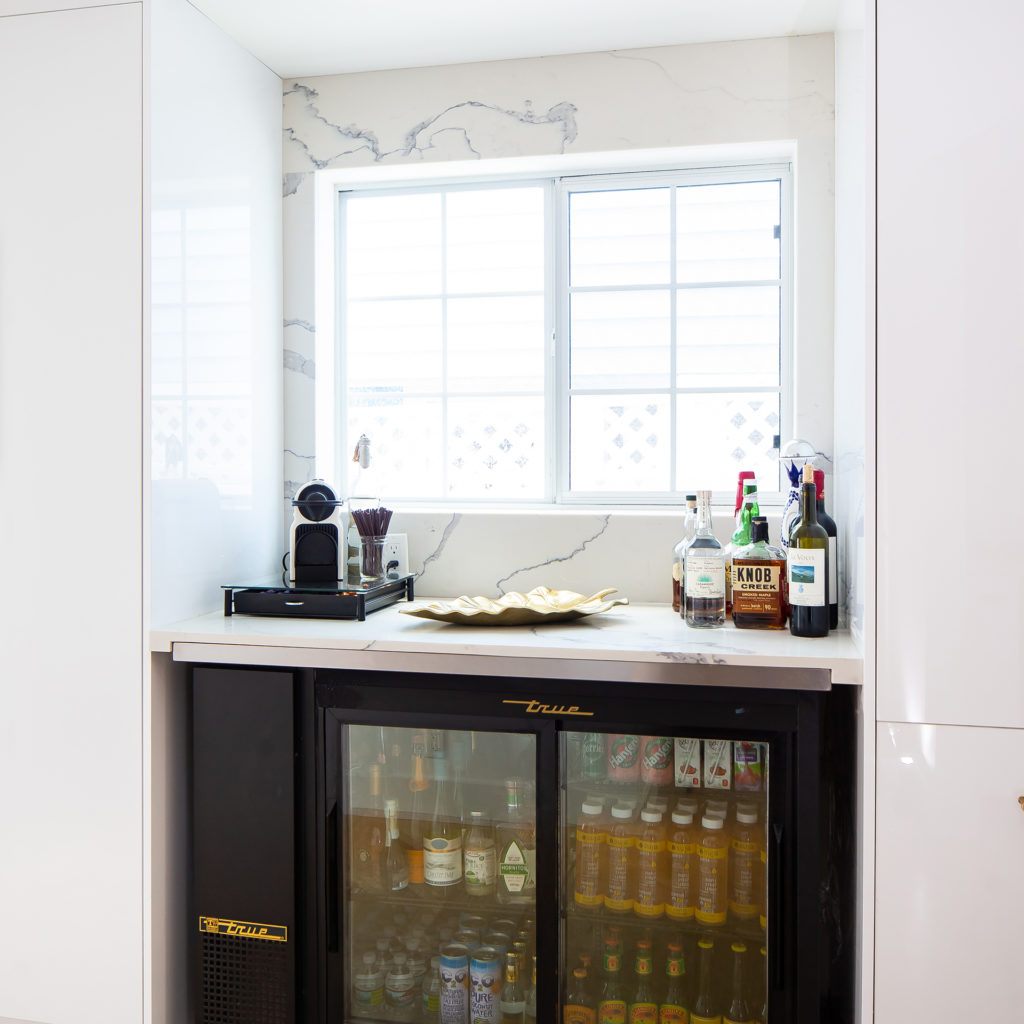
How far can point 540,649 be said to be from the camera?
5.48ft

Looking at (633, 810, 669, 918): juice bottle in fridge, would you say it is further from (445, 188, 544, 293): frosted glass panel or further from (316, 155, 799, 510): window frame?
(445, 188, 544, 293): frosted glass panel

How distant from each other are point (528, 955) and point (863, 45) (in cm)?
193

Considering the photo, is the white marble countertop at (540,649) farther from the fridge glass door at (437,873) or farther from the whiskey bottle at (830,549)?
the fridge glass door at (437,873)

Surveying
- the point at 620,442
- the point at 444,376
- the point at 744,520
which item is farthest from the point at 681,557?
the point at 444,376

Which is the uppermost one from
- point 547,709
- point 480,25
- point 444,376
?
point 480,25
